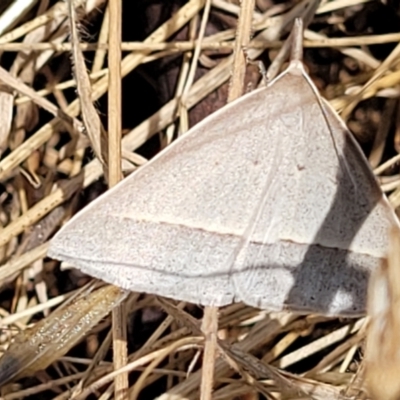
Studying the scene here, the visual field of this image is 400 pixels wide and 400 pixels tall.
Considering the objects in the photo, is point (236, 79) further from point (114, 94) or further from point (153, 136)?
point (153, 136)

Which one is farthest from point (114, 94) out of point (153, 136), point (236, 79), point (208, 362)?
point (153, 136)

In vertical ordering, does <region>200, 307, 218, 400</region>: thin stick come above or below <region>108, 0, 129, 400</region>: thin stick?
below

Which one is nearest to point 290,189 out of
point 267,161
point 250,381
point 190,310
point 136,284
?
point 267,161

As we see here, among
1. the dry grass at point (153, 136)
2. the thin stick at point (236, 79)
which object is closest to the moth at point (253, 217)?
the thin stick at point (236, 79)

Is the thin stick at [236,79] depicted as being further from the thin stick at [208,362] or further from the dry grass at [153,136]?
the dry grass at [153,136]

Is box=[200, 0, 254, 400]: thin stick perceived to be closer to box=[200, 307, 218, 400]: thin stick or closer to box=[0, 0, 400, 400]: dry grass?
box=[200, 307, 218, 400]: thin stick

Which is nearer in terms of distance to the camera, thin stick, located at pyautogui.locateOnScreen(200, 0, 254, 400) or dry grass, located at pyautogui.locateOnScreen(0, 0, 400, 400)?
thin stick, located at pyautogui.locateOnScreen(200, 0, 254, 400)

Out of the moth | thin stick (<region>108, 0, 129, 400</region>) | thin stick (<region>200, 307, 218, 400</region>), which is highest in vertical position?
thin stick (<region>108, 0, 129, 400</region>)

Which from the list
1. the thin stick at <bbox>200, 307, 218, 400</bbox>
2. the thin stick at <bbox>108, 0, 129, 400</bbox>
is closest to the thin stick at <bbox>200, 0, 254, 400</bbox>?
the thin stick at <bbox>200, 307, 218, 400</bbox>

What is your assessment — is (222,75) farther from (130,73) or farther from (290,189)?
(290,189)
